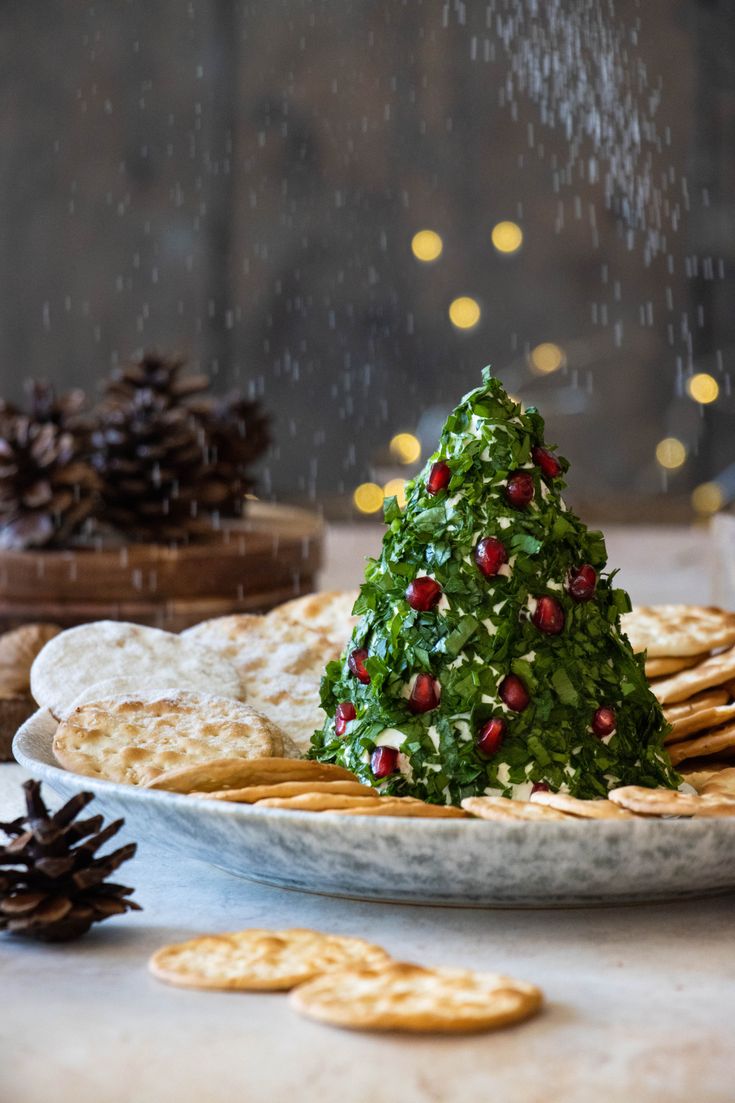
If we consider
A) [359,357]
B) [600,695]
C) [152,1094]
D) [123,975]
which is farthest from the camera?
[359,357]

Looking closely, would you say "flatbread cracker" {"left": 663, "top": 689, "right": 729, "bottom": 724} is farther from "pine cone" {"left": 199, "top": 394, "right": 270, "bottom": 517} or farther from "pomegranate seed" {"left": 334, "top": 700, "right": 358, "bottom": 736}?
"pine cone" {"left": 199, "top": 394, "right": 270, "bottom": 517}

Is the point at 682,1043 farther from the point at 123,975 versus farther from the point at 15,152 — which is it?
the point at 15,152

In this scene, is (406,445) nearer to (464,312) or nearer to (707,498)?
(464,312)

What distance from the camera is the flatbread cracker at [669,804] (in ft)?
2.33

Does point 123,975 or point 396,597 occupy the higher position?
point 396,597

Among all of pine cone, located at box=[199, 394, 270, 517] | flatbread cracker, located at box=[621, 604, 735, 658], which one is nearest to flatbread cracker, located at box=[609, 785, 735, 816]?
flatbread cracker, located at box=[621, 604, 735, 658]

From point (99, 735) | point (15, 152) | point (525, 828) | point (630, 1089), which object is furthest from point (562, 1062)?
point (15, 152)

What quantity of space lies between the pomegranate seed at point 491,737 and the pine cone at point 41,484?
925 millimetres

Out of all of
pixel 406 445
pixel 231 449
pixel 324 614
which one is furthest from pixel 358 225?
pixel 324 614

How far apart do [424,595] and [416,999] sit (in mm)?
296

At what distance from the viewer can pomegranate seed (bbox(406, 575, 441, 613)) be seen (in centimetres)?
84

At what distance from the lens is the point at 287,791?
2.45ft

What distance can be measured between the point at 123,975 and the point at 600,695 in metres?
0.34

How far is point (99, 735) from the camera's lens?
2.91ft
